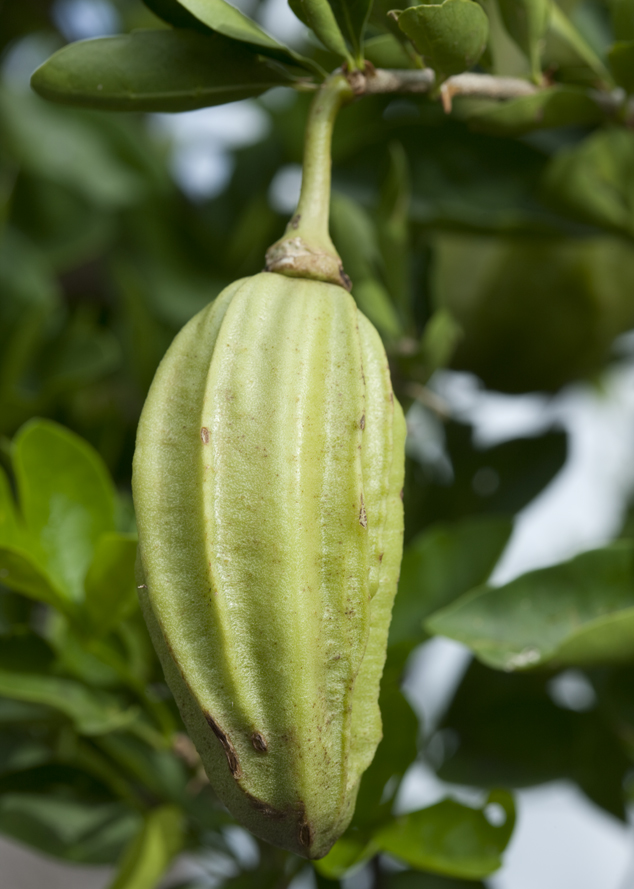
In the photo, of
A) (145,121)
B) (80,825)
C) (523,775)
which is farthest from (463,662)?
(145,121)

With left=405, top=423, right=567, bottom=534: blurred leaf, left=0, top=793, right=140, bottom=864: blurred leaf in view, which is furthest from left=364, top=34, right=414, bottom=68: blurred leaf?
left=0, top=793, right=140, bottom=864: blurred leaf

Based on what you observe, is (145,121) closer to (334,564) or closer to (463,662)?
(463,662)

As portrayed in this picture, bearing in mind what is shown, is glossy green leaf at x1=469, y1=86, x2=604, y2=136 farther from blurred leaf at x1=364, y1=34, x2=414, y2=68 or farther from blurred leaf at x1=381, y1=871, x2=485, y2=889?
blurred leaf at x1=381, y1=871, x2=485, y2=889

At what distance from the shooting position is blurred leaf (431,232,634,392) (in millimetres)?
615

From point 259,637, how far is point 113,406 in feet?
1.41

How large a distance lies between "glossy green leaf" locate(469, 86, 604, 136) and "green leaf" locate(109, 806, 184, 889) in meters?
0.39

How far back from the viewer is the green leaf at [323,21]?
315mm

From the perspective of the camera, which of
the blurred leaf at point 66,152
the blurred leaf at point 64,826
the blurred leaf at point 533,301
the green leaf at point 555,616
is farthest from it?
the blurred leaf at point 66,152

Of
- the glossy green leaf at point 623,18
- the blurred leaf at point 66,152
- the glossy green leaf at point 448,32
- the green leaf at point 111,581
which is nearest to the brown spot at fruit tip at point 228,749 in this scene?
the green leaf at point 111,581

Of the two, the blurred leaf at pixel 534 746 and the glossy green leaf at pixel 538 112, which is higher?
the glossy green leaf at pixel 538 112

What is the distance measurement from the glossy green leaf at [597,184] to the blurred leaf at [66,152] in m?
0.45

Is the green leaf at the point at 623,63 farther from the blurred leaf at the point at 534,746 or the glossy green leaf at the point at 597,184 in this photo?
the blurred leaf at the point at 534,746

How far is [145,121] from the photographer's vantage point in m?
1.03

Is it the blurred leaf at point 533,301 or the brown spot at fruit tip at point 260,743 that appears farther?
the blurred leaf at point 533,301
